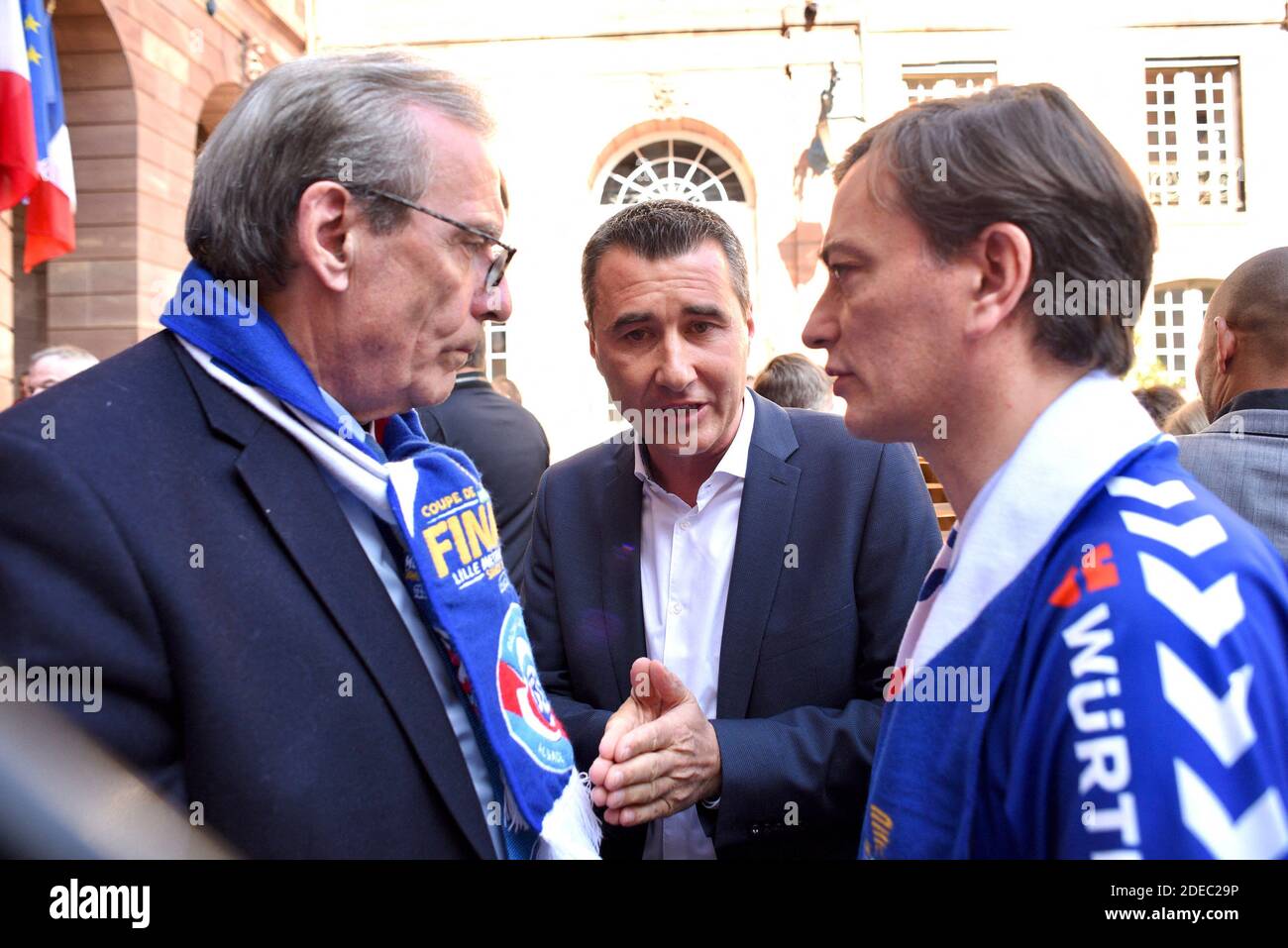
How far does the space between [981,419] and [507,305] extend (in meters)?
0.95

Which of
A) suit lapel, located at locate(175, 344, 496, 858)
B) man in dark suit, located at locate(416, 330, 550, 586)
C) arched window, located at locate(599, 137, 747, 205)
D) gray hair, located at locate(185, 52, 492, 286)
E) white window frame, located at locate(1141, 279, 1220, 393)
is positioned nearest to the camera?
suit lapel, located at locate(175, 344, 496, 858)

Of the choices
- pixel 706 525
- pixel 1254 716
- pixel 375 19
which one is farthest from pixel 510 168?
pixel 1254 716

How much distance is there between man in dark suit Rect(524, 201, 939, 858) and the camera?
1.92 meters

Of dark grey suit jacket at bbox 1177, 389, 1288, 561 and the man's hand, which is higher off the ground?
dark grey suit jacket at bbox 1177, 389, 1288, 561

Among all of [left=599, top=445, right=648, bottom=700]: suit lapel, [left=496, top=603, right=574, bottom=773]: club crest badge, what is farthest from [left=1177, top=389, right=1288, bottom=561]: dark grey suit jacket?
[left=496, top=603, right=574, bottom=773]: club crest badge

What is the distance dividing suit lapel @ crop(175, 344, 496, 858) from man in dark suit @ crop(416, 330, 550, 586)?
8.61ft

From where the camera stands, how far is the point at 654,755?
182 cm

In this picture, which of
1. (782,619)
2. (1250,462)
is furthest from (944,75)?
(782,619)

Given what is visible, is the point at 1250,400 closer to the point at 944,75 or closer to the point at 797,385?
the point at 797,385

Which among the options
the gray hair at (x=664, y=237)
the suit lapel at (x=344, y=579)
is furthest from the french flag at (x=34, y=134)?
the suit lapel at (x=344, y=579)

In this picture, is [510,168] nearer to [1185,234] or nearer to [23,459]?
[1185,234]

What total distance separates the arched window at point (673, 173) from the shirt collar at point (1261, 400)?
14.6 metres

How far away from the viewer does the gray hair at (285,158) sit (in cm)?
155

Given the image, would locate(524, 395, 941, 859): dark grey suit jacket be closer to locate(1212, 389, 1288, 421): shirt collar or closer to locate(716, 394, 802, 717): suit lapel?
locate(716, 394, 802, 717): suit lapel
